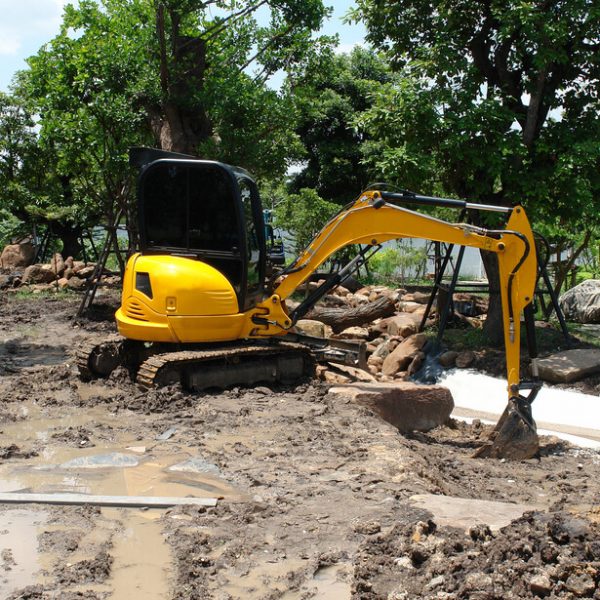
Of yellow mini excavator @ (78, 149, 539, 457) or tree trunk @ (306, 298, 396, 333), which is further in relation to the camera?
tree trunk @ (306, 298, 396, 333)

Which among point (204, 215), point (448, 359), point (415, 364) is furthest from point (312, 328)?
point (204, 215)

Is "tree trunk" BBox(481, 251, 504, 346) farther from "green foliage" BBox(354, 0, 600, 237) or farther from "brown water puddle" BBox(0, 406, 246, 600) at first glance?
"brown water puddle" BBox(0, 406, 246, 600)

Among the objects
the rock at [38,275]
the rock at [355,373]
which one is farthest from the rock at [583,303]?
the rock at [38,275]

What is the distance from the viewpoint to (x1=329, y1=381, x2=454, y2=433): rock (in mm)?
8359

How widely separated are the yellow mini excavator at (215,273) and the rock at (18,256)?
16.7m

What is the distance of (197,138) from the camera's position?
1426cm

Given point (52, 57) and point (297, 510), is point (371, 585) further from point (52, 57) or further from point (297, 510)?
point (52, 57)

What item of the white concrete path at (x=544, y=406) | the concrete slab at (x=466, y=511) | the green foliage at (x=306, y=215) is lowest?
the white concrete path at (x=544, y=406)

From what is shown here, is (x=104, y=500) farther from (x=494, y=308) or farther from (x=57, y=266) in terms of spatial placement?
(x=57, y=266)

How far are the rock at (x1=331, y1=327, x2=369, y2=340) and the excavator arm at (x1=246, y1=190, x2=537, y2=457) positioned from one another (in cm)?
454

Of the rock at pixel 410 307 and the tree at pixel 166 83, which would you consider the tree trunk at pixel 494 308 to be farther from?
the tree at pixel 166 83

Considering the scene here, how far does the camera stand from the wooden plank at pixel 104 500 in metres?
5.12

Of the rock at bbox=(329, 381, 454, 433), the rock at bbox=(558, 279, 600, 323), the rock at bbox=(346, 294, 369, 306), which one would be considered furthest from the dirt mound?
the rock at bbox=(346, 294, 369, 306)

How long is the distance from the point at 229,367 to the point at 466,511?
4567 millimetres
